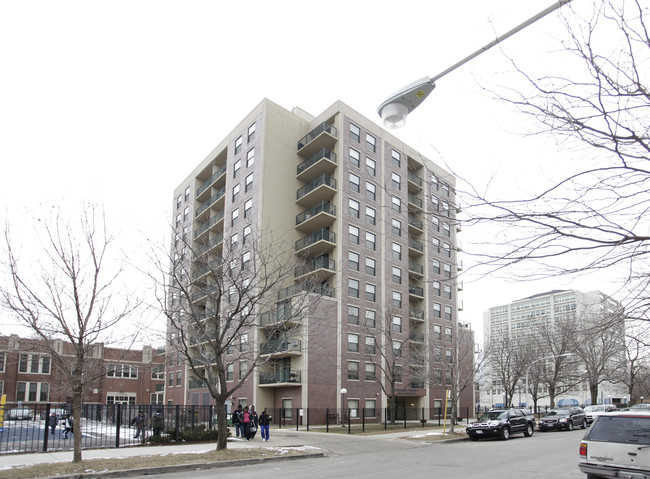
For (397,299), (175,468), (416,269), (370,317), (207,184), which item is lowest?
(175,468)

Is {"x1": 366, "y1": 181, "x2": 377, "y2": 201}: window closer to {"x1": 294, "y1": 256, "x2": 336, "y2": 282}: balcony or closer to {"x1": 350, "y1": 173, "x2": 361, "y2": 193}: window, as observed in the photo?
{"x1": 350, "y1": 173, "x2": 361, "y2": 193}: window

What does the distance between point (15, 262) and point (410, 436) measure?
20005mm

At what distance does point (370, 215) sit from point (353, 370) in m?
13.2

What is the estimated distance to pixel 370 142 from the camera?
46406mm

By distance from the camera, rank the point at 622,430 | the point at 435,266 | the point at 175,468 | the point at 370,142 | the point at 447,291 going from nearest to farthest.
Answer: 1. the point at 622,430
2. the point at 175,468
3. the point at 370,142
4. the point at 435,266
5. the point at 447,291

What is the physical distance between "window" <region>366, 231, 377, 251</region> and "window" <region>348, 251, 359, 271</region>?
194 cm

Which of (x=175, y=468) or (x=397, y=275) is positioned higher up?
(x=397, y=275)

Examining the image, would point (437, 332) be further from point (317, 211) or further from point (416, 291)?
point (317, 211)

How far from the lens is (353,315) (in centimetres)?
4162

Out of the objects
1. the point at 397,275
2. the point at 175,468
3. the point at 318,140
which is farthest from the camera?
the point at 397,275

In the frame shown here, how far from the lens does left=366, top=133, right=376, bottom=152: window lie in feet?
151

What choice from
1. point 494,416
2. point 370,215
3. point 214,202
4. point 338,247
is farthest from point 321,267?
point 494,416

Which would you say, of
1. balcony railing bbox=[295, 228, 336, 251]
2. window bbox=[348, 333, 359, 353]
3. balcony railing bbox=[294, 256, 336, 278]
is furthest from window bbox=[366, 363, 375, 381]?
balcony railing bbox=[295, 228, 336, 251]

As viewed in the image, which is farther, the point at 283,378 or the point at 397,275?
the point at 397,275
